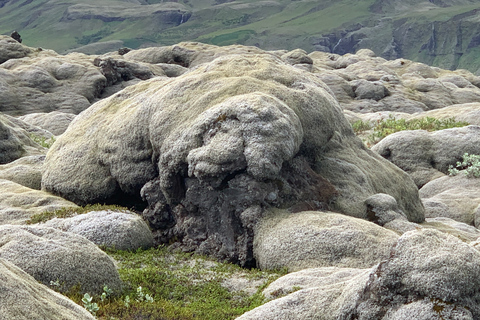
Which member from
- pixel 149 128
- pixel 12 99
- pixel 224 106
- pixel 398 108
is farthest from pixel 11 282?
pixel 398 108

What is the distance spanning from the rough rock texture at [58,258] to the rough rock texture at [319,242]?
18.1 feet

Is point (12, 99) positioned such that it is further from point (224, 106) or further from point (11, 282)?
point (11, 282)

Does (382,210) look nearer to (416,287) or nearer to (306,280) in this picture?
(306,280)

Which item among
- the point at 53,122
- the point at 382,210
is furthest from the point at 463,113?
the point at 53,122

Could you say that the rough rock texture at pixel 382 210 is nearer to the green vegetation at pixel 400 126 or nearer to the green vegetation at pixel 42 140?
the green vegetation at pixel 400 126

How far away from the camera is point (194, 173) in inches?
861

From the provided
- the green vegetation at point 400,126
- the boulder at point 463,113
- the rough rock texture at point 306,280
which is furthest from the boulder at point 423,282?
the boulder at point 463,113

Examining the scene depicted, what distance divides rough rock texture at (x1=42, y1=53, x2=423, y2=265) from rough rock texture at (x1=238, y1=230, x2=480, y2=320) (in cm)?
905

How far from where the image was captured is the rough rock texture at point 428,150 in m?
38.2

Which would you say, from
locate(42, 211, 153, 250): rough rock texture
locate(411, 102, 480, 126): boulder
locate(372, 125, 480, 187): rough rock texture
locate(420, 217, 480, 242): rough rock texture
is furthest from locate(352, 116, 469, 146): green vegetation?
locate(42, 211, 153, 250): rough rock texture

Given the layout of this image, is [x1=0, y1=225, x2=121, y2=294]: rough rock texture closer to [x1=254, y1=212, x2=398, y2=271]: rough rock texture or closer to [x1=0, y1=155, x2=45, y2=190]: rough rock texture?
[x1=254, y1=212, x2=398, y2=271]: rough rock texture

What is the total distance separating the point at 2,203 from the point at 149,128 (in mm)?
6928

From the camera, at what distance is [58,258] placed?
51.2 ft

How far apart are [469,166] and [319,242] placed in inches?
819
